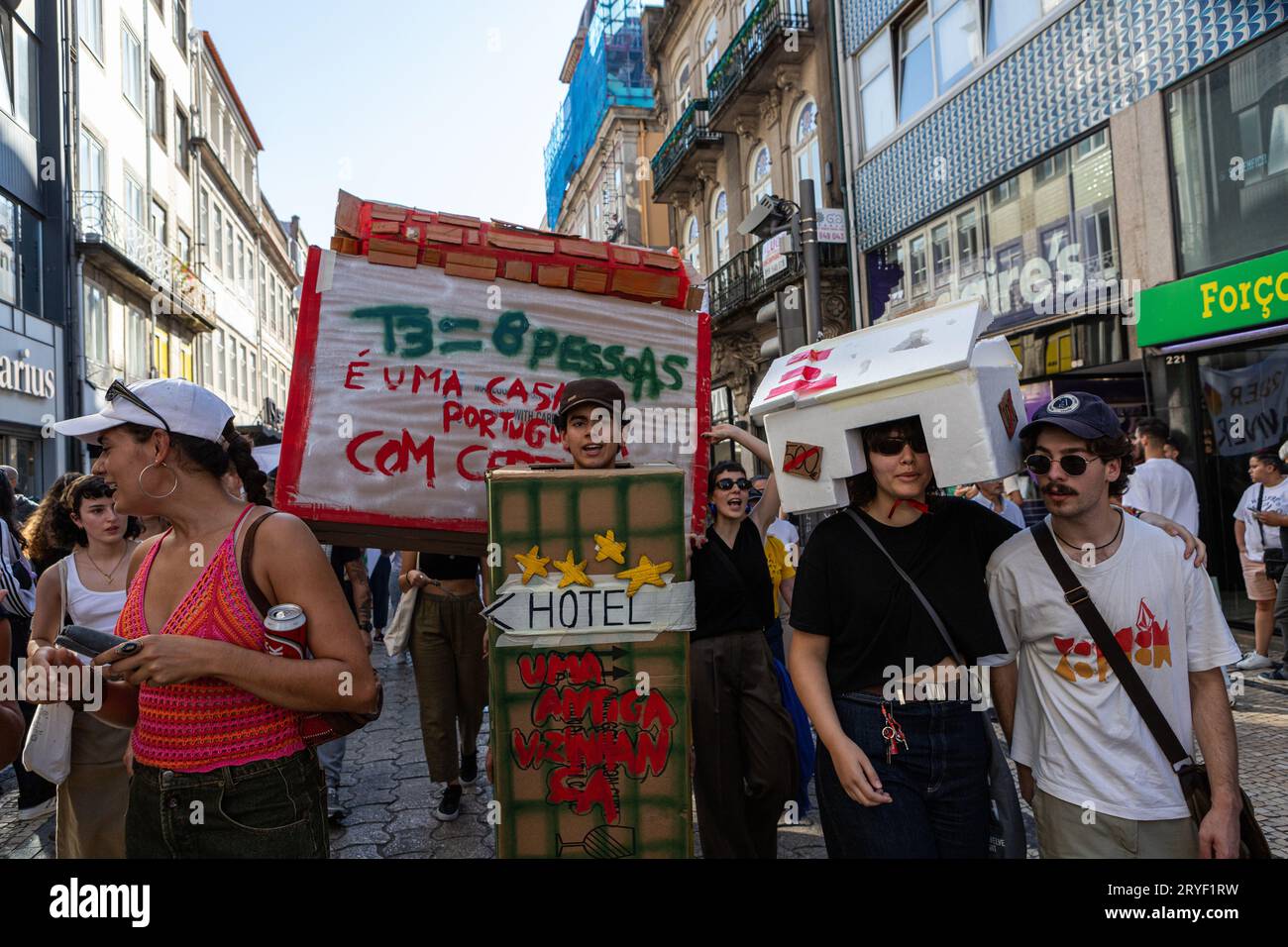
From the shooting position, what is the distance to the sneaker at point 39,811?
198 inches

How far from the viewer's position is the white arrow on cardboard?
2723 millimetres

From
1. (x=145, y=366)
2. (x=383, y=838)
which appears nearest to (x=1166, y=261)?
(x=383, y=838)

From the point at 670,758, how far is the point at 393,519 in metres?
1.11

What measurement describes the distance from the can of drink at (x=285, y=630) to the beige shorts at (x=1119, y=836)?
1926mm

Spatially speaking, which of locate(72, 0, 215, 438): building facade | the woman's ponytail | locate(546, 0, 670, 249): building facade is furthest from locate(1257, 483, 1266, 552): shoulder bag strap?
locate(546, 0, 670, 249): building facade

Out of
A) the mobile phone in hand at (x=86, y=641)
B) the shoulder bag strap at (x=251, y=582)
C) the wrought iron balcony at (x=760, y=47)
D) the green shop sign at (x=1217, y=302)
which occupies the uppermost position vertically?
the wrought iron balcony at (x=760, y=47)

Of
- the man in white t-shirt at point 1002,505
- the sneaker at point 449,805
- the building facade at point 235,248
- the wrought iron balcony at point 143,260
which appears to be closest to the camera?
the sneaker at point 449,805

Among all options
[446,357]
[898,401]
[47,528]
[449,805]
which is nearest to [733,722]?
[898,401]

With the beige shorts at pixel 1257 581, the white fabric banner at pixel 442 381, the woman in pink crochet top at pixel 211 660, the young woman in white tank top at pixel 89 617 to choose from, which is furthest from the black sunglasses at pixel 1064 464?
the beige shorts at pixel 1257 581

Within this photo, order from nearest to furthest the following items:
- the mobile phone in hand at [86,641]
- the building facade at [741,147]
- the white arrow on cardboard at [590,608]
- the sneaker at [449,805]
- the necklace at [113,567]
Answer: the mobile phone in hand at [86,641]
the white arrow on cardboard at [590,608]
the necklace at [113,567]
the sneaker at [449,805]
the building facade at [741,147]

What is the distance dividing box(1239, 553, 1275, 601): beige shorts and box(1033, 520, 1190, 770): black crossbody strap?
20.4 feet

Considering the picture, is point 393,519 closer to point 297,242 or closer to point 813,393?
point 813,393

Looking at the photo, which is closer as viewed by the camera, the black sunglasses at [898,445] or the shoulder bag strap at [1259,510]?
the black sunglasses at [898,445]

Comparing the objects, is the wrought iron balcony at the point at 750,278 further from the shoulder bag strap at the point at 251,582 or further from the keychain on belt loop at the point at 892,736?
the shoulder bag strap at the point at 251,582
